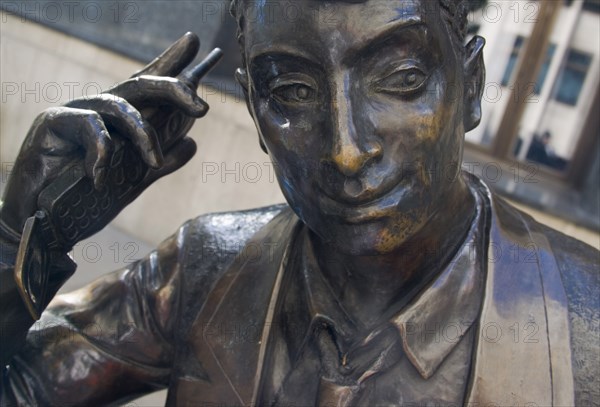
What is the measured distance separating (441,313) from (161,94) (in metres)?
0.66

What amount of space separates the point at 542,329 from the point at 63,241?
35.4 inches

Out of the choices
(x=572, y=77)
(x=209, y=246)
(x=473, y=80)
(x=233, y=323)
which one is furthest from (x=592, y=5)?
(x=233, y=323)

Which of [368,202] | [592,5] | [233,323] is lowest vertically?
[233,323]

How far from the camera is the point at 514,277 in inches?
54.3

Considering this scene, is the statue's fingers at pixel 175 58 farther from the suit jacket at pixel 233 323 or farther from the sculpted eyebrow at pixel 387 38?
the sculpted eyebrow at pixel 387 38

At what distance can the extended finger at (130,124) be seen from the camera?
1421 millimetres

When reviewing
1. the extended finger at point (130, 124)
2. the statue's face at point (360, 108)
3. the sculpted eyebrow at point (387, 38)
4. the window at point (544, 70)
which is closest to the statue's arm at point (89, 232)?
the extended finger at point (130, 124)

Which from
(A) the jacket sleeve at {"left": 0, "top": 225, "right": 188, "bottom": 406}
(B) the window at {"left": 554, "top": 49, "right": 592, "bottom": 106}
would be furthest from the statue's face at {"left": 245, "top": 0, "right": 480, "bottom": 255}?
(B) the window at {"left": 554, "top": 49, "right": 592, "bottom": 106}

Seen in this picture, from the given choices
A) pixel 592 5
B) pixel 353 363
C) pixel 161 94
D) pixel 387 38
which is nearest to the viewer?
pixel 387 38

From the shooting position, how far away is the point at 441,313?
137 cm

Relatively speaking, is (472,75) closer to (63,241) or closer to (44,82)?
(63,241)

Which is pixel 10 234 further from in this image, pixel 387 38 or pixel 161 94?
pixel 387 38

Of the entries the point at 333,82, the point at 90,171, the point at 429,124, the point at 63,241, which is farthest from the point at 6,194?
the point at 429,124

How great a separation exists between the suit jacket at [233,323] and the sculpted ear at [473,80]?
18cm
